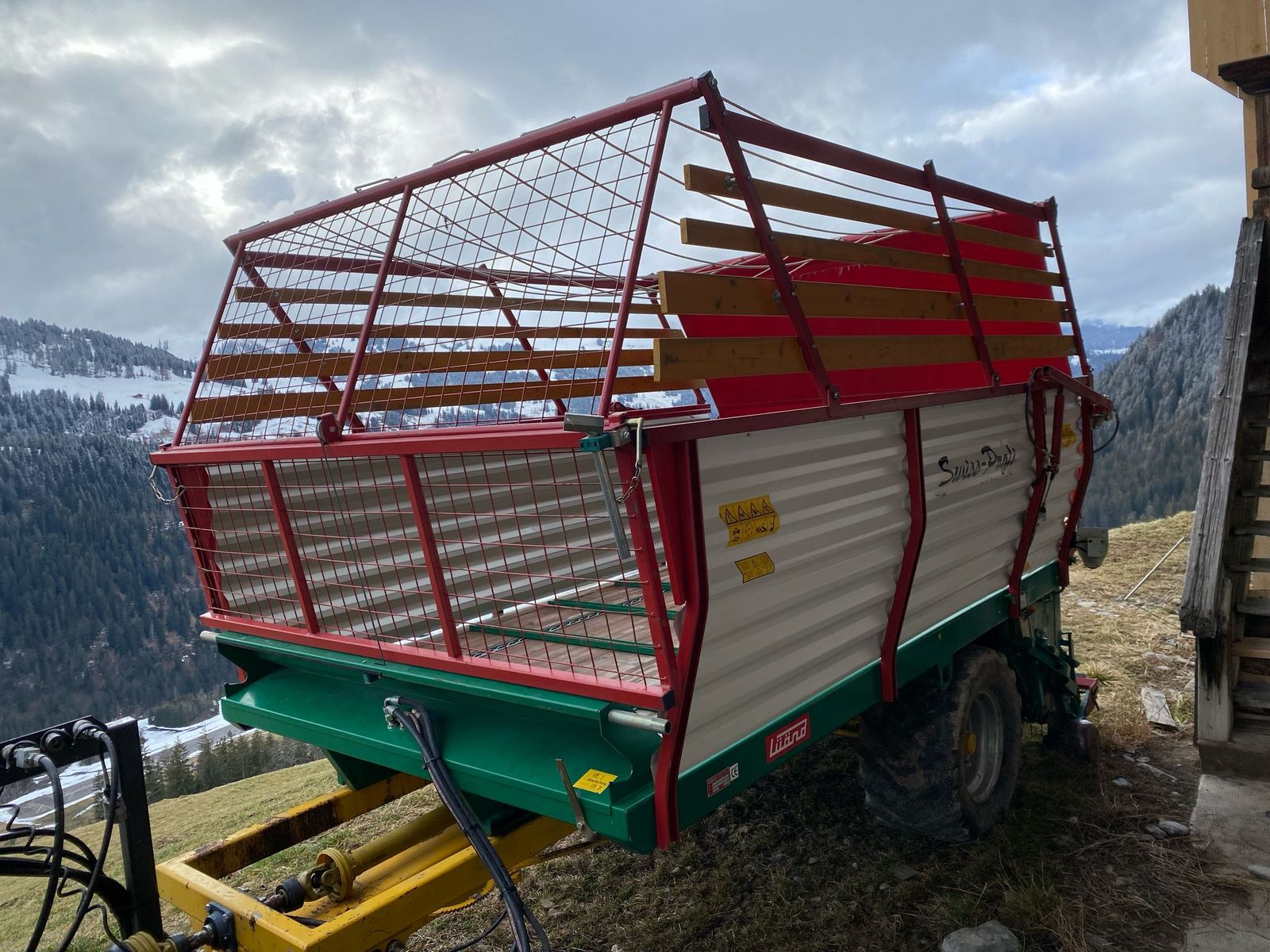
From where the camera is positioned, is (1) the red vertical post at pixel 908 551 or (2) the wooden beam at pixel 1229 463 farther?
(2) the wooden beam at pixel 1229 463

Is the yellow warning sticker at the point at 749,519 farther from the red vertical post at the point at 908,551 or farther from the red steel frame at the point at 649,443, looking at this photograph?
the red vertical post at the point at 908,551

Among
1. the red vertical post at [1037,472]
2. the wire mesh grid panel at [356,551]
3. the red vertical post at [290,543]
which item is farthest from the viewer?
the red vertical post at [1037,472]

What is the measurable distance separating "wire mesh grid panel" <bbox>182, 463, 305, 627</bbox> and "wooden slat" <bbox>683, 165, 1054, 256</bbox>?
2.16 meters

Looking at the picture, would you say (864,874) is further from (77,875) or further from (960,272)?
(77,875)

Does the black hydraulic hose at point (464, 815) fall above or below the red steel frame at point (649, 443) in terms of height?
below

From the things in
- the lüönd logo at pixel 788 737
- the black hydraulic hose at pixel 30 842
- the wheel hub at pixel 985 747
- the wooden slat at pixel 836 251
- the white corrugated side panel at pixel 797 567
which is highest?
the wooden slat at pixel 836 251

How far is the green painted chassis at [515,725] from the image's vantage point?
2348 mm

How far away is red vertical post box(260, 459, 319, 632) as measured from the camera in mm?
3072

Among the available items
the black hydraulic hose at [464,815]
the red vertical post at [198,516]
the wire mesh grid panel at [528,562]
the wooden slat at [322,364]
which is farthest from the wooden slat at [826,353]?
the red vertical post at [198,516]

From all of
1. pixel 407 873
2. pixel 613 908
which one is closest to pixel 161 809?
pixel 613 908

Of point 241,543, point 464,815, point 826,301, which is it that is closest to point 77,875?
point 464,815

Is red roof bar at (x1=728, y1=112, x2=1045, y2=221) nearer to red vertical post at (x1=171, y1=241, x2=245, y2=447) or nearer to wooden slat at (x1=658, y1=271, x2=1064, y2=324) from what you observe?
wooden slat at (x1=658, y1=271, x2=1064, y2=324)

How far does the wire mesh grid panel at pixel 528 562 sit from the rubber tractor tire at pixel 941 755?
3.61 ft

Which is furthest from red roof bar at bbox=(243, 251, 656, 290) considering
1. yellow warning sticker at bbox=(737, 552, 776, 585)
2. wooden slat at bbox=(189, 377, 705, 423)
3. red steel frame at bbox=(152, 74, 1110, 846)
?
yellow warning sticker at bbox=(737, 552, 776, 585)
